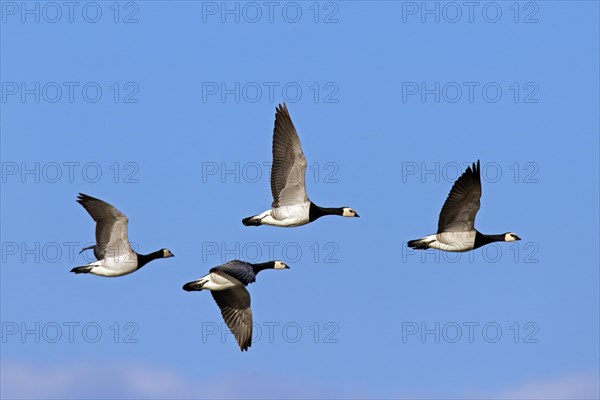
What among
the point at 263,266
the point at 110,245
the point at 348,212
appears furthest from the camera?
the point at 348,212

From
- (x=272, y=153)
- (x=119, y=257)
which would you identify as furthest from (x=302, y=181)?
(x=119, y=257)

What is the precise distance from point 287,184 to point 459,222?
395 centimetres

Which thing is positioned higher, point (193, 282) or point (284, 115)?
point (284, 115)

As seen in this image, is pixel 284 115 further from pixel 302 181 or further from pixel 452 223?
pixel 452 223

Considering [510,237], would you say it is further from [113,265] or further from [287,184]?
[113,265]

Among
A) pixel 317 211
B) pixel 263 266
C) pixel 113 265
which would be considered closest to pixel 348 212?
pixel 317 211

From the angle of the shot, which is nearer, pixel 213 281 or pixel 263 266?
pixel 213 281

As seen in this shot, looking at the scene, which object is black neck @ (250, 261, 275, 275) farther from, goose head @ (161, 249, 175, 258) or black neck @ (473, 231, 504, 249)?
black neck @ (473, 231, 504, 249)

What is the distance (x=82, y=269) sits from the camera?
48.6 metres

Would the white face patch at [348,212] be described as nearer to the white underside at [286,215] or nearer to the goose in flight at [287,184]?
the goose in flight at [287,184]

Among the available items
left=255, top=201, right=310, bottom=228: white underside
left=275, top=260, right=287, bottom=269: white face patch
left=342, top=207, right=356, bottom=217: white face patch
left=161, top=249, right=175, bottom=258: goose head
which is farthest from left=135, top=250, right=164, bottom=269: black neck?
left=342, top=207, right=356, bottom=217: white face patch

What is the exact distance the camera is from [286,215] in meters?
48.9

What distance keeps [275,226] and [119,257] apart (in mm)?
3595

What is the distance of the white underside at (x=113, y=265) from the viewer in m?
48.6
